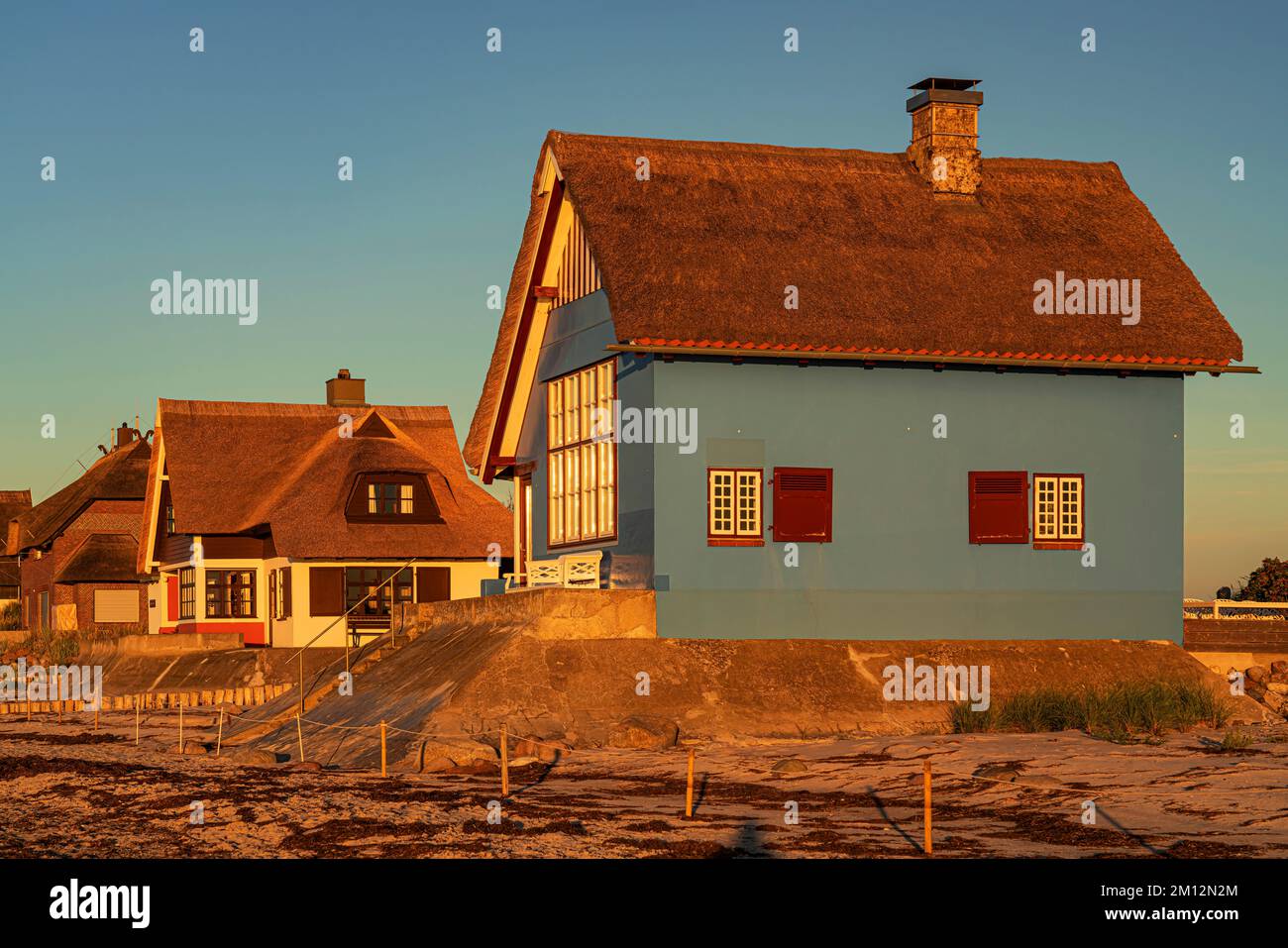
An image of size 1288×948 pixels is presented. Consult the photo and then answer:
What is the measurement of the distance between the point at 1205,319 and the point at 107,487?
48.5 m

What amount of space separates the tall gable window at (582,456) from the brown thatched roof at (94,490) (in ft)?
130

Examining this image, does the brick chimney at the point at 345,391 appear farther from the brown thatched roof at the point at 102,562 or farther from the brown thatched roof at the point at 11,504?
the brown thatched roof at the point at 11,504

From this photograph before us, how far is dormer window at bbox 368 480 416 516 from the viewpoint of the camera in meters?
50.0

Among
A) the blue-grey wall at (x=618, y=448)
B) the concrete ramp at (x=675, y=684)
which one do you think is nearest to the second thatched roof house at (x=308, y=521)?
the blue-grey wall at (x=618, y=448)

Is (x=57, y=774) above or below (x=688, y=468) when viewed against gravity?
below

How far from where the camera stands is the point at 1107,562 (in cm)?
3011

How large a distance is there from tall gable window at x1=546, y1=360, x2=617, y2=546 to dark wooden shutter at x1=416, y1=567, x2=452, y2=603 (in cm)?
1726


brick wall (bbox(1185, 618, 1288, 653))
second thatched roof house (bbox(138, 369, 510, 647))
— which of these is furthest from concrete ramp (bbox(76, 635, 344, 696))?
brick wall (bbox(1185, 618, 1288, 653))

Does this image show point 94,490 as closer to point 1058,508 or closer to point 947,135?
point 947,135

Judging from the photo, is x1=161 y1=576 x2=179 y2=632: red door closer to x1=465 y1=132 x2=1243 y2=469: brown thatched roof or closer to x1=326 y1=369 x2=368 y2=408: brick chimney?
x1=326 y1=369 x2=368 y2=408: brick chimney

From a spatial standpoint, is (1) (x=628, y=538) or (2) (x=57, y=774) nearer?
(2) (x=57, y=774)

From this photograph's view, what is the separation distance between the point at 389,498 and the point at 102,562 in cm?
2000
